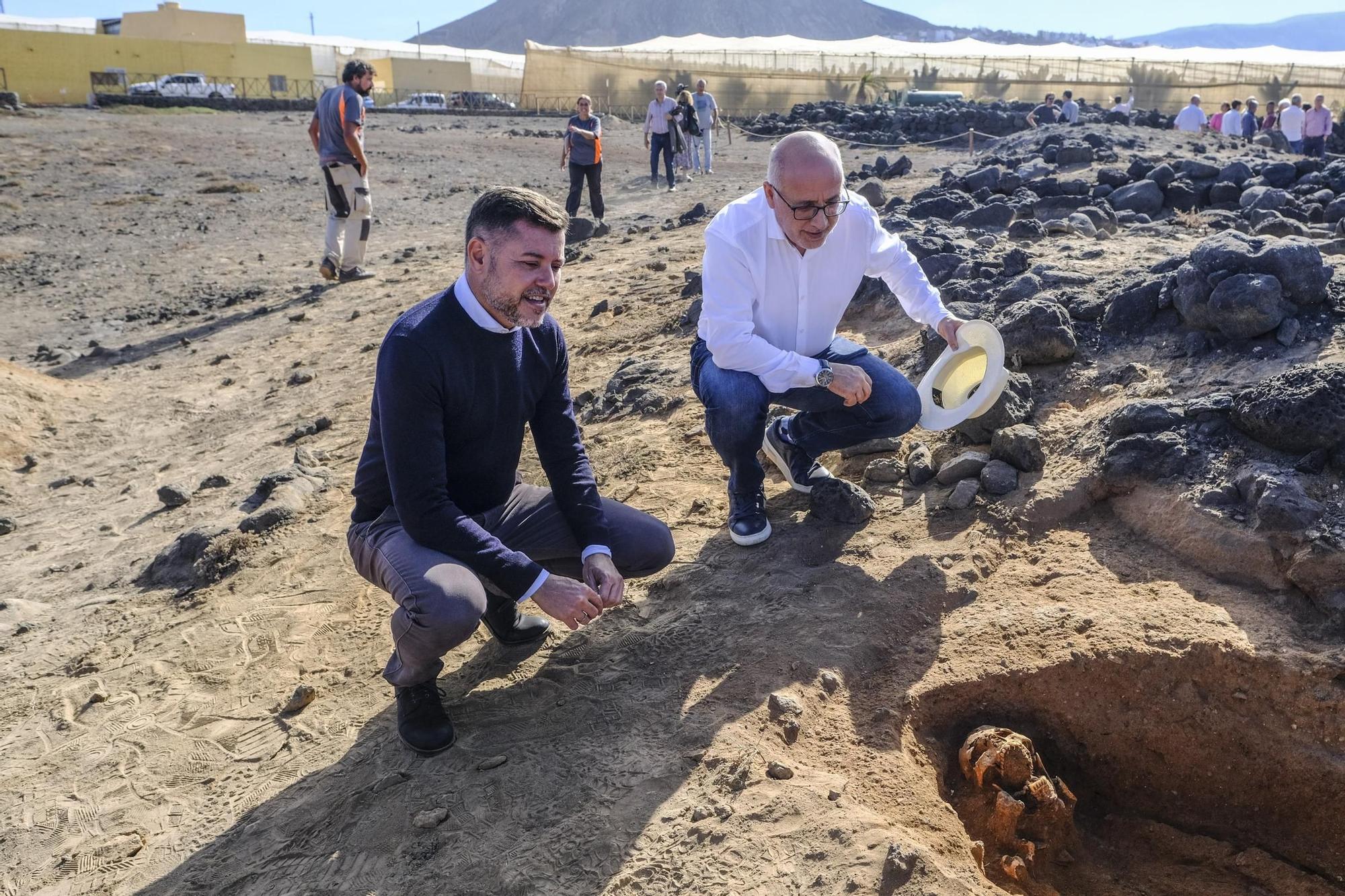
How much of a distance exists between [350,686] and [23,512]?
3.56 metres

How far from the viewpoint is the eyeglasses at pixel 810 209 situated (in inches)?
132

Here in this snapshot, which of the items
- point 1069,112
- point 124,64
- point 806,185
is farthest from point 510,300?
point 124,64

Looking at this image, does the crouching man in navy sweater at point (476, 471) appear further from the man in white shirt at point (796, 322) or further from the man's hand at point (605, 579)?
the man in white shirt at point (796, 322)

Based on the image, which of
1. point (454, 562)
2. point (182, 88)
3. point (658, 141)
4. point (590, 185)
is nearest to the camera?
point (454, 562)

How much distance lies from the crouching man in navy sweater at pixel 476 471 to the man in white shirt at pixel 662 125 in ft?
39.3

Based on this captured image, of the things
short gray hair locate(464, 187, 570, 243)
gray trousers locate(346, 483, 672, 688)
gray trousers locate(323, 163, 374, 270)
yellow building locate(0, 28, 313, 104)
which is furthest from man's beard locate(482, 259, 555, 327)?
yellow building locate(0, 28, 313, 104)

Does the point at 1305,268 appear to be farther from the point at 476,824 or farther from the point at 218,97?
the point at 218,97

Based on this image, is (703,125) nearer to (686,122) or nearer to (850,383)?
(686,122)

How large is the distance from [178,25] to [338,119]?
155 ft

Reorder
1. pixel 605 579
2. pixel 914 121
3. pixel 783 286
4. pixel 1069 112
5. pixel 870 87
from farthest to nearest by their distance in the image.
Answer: pixel 870 87, pixel 914 121, pixel 1069 112, pixel 783 286, pixel 605 579

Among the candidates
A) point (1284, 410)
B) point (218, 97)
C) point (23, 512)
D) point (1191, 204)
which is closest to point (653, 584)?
point (1284, 410)

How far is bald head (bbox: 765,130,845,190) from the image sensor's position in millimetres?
3275

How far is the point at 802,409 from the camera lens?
395cm

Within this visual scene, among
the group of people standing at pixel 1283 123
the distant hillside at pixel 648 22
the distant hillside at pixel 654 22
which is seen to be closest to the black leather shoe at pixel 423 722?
the group of people standing at pixel 1283 123
